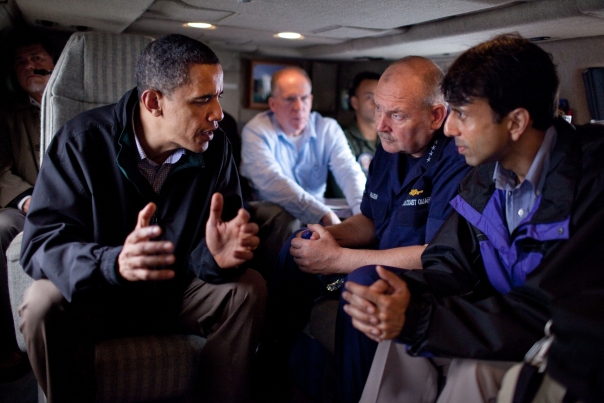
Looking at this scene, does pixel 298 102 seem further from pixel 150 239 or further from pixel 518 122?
pixel 518 122

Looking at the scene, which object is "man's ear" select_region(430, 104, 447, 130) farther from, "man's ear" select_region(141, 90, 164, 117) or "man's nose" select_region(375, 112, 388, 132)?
"man's ear" select_region(141, 90, 164, 117)

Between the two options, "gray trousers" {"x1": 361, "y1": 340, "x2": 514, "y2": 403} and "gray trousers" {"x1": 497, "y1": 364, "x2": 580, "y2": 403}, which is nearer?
"gray trousers" {"x1": 497, "y1": 364, "x2": 580, "y2": 403}

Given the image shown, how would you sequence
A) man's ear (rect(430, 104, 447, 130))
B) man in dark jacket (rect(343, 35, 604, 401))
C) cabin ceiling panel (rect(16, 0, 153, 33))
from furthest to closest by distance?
cabin ceiling panel (rect(16, 0, 153, 33))
man's ear (rect(430, 104, 447, 130))
man in dark jacket (rect(343, 35, 604, 401))

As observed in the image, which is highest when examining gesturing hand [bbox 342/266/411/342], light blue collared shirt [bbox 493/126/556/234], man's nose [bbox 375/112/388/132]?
man's nose [bbox 375/112/388/132]

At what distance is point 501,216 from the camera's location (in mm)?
1537

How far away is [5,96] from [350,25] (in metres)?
1.90

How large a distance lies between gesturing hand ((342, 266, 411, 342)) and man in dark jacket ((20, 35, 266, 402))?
0.40 m

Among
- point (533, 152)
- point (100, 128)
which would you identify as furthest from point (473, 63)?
point (100, 128)

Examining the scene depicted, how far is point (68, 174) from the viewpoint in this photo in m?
1.73

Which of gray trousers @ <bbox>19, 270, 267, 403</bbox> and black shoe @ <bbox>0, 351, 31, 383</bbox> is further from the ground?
gray trousers @ <bbox>19, 270, 267, 403</bbox>

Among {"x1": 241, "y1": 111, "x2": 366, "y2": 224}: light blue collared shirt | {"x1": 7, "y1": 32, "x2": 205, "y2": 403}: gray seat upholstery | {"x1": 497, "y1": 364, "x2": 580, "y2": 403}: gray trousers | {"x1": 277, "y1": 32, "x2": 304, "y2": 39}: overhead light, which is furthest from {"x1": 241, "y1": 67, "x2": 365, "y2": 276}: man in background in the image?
{"x1": 497, "y1": 364, "x2": 580, "y2": 403}: gray trousers

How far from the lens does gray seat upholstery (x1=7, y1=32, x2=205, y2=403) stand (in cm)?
167

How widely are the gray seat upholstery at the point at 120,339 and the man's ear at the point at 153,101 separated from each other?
0.43 metres

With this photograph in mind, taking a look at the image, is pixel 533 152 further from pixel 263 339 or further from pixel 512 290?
pixel 263 339
